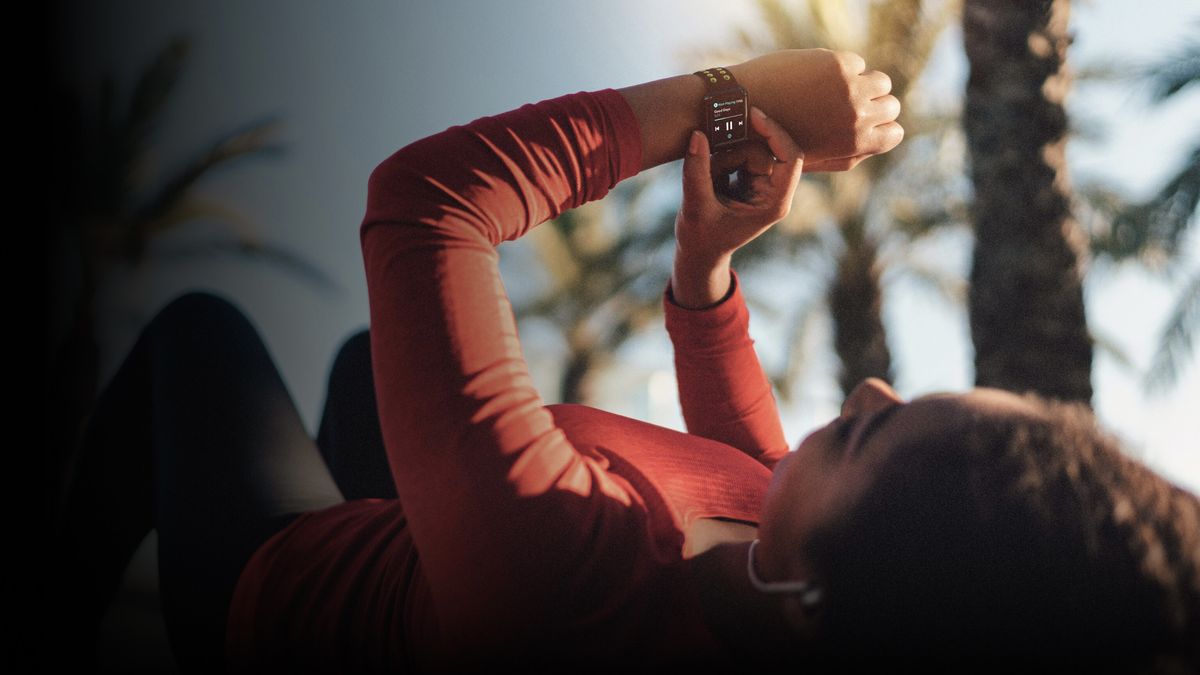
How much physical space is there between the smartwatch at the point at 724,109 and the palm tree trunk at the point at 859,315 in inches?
245

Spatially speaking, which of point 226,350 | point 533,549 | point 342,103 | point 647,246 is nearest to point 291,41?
point 342,103

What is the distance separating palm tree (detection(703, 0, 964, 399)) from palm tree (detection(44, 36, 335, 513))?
411cm

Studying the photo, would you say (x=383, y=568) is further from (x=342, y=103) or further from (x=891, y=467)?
(x=342, y=103)

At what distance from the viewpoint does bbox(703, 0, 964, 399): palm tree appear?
5.84 meters

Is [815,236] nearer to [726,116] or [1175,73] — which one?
A: [1175,73]

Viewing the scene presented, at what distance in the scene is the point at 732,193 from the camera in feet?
2.96

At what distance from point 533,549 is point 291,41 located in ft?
23.0

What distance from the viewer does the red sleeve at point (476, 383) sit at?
0.67 meters

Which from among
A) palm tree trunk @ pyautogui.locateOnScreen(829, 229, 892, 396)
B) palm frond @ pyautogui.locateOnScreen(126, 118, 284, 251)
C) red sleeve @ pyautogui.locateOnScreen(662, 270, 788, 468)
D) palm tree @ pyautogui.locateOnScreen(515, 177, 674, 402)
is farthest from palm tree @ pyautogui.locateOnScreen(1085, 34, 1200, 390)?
palm frond @ pyautogui.locateOnScreen(126, 118, 284, 251)

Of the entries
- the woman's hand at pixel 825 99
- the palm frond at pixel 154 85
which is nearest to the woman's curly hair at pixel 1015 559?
the woman's hand at pixel 825 99

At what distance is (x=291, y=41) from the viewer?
6.80 m

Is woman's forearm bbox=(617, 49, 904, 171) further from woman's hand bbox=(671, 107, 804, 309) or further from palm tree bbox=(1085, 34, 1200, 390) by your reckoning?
palm tree bbox=(1085, 34, 1200, 390)

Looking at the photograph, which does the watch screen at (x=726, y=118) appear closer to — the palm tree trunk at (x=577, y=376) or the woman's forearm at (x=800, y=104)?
the woman's forearm at (x=800, y=104)

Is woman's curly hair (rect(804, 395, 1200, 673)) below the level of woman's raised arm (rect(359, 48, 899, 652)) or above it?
below
